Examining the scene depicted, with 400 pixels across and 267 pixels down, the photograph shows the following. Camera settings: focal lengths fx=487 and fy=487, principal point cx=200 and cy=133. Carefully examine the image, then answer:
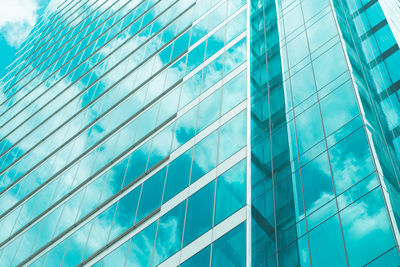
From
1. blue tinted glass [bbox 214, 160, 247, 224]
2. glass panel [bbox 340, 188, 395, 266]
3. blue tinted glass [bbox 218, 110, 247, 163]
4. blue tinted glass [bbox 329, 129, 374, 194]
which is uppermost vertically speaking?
blue tinted glass [bbox 218, 110, 247, 163]

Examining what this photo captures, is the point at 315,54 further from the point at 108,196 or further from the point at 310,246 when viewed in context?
the point at 108,196

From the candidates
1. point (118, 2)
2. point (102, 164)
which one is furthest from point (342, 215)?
point (118, 2)

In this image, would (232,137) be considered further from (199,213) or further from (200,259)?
(200,259)

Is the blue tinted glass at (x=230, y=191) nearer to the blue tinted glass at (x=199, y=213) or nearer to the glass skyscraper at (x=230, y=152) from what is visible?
the glass skyscraper at (x=230, y=152)

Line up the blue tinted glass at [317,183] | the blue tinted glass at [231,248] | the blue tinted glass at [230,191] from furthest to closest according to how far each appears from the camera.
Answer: the blue tinted glass at [230,191]
the blue tinted glass at [317,183]
the blue tinted glass at [231,248]

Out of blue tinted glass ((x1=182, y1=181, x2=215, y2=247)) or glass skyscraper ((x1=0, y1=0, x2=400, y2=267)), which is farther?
blue tinted glass ((x1=182, y1=181, x2=215, y2=247))

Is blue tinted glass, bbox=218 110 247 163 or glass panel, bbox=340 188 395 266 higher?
blue tinted glass, bbox=218 110 247 163

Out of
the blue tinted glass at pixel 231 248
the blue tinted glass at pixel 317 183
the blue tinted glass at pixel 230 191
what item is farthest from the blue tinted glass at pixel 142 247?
the blue tinted glass at pixel 317 183

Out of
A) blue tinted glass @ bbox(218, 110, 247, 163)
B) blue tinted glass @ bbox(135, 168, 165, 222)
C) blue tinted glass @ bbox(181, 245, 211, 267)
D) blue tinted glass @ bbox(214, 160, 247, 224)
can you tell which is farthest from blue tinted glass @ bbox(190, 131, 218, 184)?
blue tinted glass @ bbox(181, 245, 211, 267)

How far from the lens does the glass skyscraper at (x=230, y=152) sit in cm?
1742

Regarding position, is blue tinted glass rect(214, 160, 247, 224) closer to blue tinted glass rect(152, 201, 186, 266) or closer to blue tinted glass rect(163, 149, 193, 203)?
blue tinted glass rect(152, 201, 186, 266)

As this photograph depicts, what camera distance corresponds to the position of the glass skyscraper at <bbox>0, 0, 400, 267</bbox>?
17.4 meters

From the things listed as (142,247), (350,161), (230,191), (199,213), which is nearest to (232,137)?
(230,191)

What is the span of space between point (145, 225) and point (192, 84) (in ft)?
31.6
